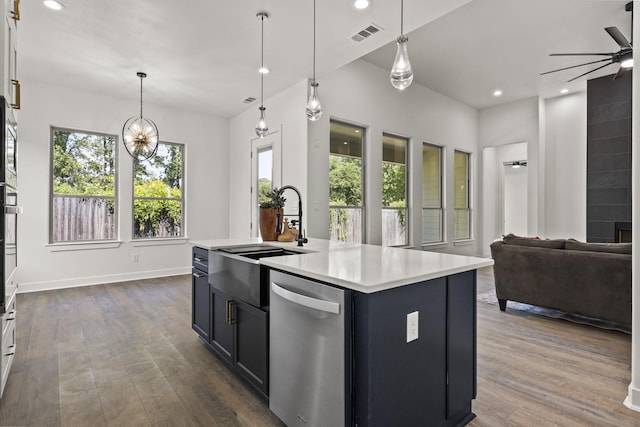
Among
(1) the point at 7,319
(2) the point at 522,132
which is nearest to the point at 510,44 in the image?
(2) the point at 522,132

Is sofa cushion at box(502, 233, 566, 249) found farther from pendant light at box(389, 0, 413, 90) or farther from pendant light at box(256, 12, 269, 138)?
pendant light at box(256, 12, 269, 138)

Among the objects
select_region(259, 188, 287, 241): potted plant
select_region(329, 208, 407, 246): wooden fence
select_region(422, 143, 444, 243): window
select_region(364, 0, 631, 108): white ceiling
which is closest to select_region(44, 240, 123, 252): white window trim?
select_region(329, 208, 407, 246): wooden fence

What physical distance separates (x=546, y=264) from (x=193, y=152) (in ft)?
18.5

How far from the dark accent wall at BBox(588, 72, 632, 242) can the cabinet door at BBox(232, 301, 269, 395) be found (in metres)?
6.63

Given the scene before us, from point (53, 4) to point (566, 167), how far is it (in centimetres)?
818

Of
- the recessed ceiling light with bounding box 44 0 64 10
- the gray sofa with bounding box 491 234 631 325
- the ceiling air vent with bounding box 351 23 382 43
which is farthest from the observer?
the ceiling air vent with bounding box 351 23 382 43

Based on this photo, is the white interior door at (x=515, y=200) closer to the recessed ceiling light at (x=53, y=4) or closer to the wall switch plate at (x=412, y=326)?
the wall switch plate at (x=412, y=326)

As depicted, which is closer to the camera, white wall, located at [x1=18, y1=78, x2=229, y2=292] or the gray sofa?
the gray sofa

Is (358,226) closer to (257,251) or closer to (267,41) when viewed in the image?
(267,41)

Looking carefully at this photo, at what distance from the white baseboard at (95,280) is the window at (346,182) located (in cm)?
292

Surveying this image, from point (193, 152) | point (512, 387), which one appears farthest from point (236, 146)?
point (512, 387)

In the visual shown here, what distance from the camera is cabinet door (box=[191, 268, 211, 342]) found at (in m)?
2.76

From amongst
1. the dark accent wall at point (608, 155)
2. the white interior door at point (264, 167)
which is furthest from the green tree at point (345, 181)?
the dark accent wall at point (608, 155)

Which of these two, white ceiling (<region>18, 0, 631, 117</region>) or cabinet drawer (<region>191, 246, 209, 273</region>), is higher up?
white ceiling (<region>18, 0, 631, 117</region>)
